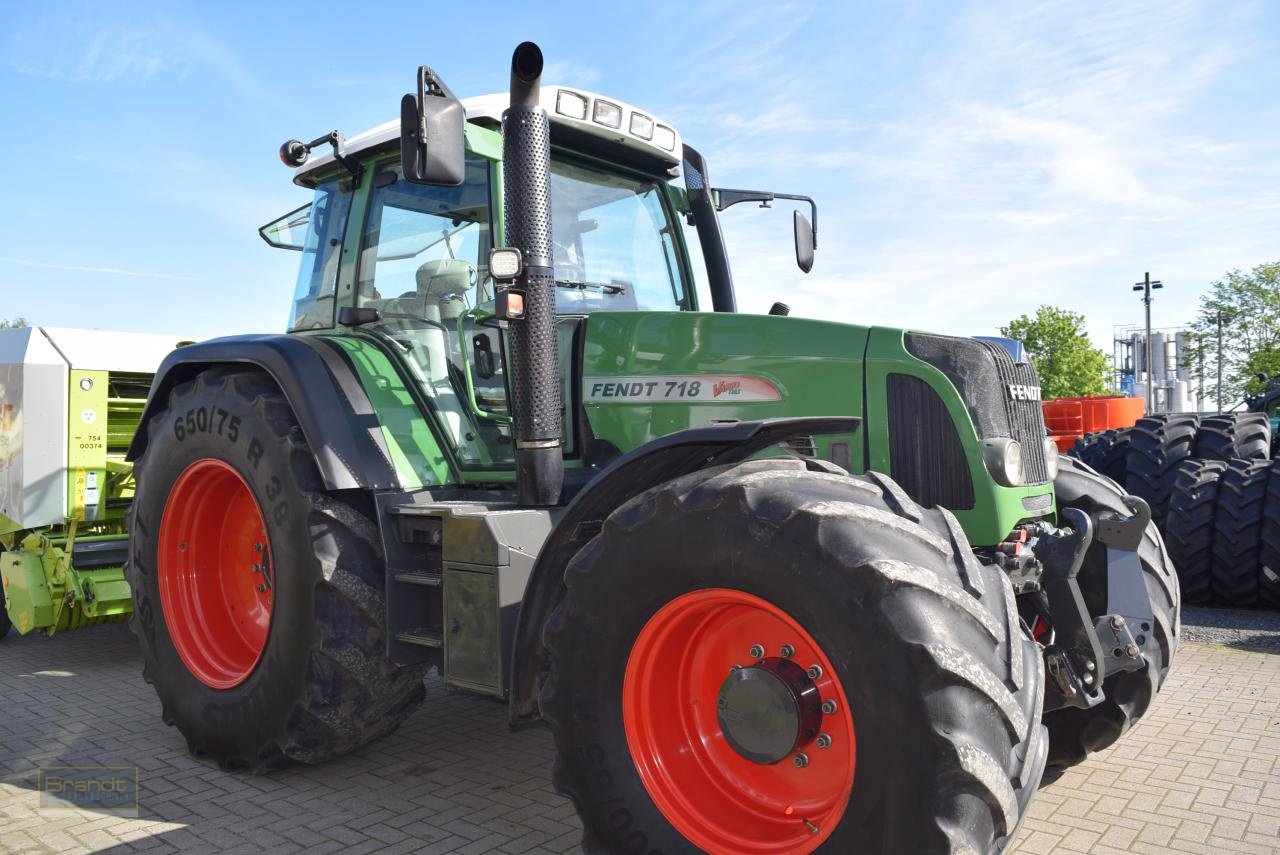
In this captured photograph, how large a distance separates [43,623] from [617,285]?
4.02 metres

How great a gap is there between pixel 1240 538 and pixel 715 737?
601 cm

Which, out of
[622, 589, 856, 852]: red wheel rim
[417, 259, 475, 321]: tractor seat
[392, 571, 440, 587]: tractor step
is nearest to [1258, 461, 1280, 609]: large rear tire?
[622, 589, 856, 852]: red wheel rim

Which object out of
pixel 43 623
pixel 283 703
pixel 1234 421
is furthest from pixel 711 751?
pixel 1234 421

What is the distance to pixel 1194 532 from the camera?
742cm

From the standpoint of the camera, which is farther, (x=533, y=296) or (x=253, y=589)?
(x=253, y=589)

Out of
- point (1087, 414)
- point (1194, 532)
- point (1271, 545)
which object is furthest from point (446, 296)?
point (1087, 414)

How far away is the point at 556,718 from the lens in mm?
2941

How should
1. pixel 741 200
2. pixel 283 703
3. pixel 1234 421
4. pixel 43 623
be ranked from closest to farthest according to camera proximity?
pixel 283 703 < pixel 741 200 < pixel 43 623 < pixel 1234 421

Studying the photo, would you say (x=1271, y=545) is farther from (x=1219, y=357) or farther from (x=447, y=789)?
(x=1219, y=357)

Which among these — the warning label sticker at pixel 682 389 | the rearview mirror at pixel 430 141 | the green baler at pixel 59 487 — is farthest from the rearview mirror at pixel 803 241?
the green baler at pixel 59 487

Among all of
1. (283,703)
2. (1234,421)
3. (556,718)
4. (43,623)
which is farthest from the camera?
(1234,421)

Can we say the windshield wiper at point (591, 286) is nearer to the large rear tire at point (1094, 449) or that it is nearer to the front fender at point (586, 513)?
the front fender at point (586, 513)

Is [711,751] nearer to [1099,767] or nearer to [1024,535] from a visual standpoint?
[1024,535]

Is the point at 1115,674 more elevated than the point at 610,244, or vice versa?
the point at 610,244
